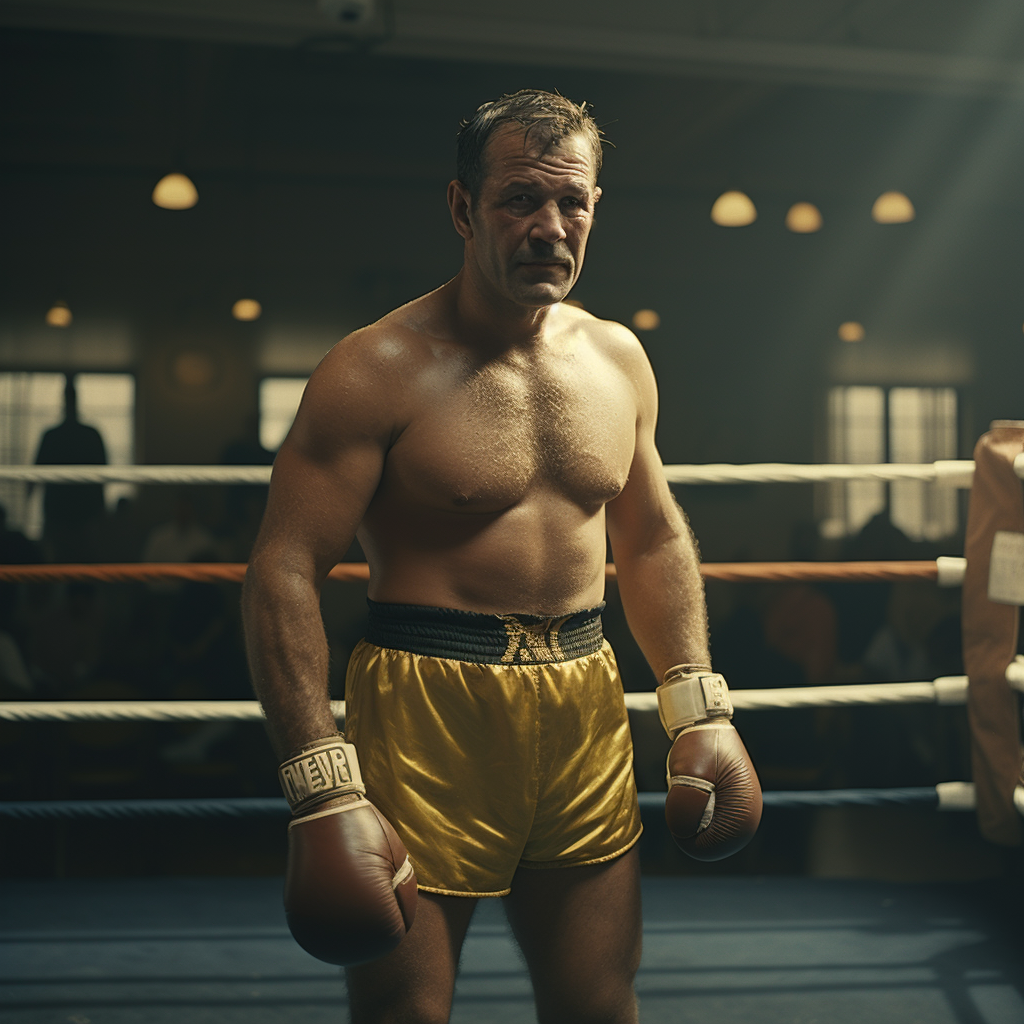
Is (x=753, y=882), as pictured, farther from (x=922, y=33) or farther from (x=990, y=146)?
(x=922, y=33)

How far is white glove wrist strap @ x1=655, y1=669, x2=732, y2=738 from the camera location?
1.05 m

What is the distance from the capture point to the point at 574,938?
3.29 ft

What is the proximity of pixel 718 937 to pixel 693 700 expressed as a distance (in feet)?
4.04

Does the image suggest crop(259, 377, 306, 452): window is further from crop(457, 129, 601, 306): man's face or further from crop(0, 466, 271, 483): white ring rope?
crop(457, 129, 601, 306): man's face

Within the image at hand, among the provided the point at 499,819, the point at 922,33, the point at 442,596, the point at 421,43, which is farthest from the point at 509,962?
the point at 922,33

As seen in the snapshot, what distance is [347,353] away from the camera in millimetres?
934

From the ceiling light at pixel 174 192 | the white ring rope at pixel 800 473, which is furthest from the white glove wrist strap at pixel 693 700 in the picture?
the ceiling light at pixel 174 192

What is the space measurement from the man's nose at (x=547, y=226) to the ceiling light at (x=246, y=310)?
3.11 meters

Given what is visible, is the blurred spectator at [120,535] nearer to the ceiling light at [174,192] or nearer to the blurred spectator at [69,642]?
the blurred spectator at [69,642]

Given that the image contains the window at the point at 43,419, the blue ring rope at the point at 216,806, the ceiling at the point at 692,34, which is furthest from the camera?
the ceiling at the point at 692,34

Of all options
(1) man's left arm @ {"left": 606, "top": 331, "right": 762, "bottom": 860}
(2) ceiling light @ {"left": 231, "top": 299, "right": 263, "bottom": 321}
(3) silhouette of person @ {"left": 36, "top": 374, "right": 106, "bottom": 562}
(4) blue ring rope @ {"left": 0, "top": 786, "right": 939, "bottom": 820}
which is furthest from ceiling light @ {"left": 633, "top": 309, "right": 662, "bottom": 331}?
(1) man's left arm @ {"left": 606, "top": 331, "right": 762, "bottom": 860}

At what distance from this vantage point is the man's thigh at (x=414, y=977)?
0.93 meters

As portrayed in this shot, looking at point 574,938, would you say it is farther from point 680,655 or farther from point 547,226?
point 547,226

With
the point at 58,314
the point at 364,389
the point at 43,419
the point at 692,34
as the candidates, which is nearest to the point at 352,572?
the point at 364,389
